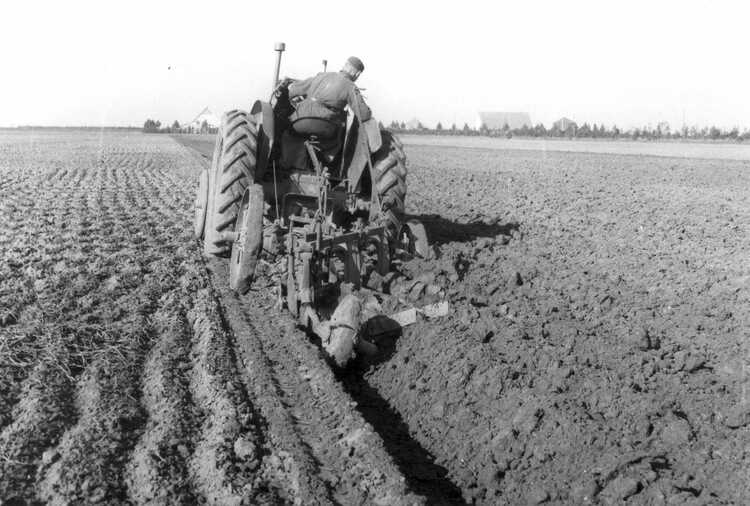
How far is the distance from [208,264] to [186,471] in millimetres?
4034

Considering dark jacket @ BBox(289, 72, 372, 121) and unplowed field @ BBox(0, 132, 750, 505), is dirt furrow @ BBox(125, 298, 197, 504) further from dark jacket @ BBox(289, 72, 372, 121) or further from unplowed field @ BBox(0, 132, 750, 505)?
dark jacket @ BBox(289, 72, 372, 121)

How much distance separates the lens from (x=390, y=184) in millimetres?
6301

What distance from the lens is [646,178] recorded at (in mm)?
16734

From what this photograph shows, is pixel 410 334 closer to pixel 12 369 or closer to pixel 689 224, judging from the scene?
pixel 12 369

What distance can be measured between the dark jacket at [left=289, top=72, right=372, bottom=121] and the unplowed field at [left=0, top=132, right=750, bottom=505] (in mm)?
1595

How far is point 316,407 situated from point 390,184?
9.75ft

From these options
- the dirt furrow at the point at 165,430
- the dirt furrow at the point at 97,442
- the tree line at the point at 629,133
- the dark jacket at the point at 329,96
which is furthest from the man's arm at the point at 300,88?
the tree line at the point at 629,133

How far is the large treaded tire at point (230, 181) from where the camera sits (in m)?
5.70

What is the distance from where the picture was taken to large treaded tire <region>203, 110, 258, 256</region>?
5.70m

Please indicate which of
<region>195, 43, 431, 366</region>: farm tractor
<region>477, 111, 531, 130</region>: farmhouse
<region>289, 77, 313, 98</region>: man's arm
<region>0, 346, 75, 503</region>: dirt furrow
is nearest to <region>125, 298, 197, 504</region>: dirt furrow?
<region>0, 346, 75, 503</region>: dirt furrow

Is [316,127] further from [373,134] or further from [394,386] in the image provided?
[394,386]

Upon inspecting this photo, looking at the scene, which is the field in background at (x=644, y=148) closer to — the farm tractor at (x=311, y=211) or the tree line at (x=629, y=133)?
the tree line at (x=629, y=133)

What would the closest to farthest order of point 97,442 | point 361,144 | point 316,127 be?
1. point 97,442
2. point 316,127
3. point 361,144

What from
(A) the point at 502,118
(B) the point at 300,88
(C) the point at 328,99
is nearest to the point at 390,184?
(C) the point at 328,99
